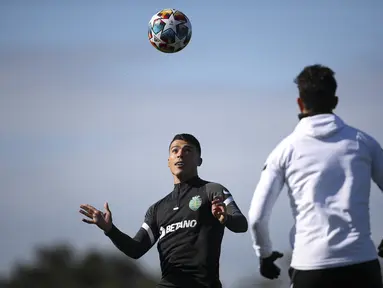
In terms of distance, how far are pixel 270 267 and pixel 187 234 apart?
3.27 m

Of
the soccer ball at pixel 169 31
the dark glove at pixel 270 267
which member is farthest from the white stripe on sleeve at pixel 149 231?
the dark glove at pixel 270 267

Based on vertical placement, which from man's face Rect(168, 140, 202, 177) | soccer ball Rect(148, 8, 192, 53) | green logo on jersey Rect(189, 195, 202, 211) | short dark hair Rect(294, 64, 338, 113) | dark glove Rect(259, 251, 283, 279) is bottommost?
dark glove Rect(259, 251, 283, 279)

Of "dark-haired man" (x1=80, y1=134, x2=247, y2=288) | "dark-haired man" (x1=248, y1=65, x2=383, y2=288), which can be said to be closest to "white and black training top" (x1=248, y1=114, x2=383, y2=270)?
"dark-haired man" (x1=248, y1=65, x2=383, y2=288)

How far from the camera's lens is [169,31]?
42.1ft

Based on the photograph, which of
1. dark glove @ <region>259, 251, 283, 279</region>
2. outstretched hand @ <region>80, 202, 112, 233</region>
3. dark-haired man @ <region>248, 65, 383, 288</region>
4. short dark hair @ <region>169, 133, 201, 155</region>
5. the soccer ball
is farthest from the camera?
the soccer ball

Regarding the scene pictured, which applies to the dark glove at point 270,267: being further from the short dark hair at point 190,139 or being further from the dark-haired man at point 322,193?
the short dark hair at point 190,139

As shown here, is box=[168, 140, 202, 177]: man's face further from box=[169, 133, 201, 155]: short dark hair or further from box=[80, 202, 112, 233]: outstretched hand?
box=[80, 202, 112, 233]: outstretched hand

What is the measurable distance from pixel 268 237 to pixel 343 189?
61 centimetres

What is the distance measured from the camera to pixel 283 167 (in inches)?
252

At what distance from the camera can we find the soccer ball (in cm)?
1284

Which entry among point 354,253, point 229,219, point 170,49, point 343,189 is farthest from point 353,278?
point 170,49

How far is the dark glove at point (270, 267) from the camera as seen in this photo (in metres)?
6.43

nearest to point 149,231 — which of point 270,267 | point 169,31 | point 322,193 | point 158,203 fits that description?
point 158,203

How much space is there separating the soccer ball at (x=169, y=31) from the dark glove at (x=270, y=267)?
676 centimetres
